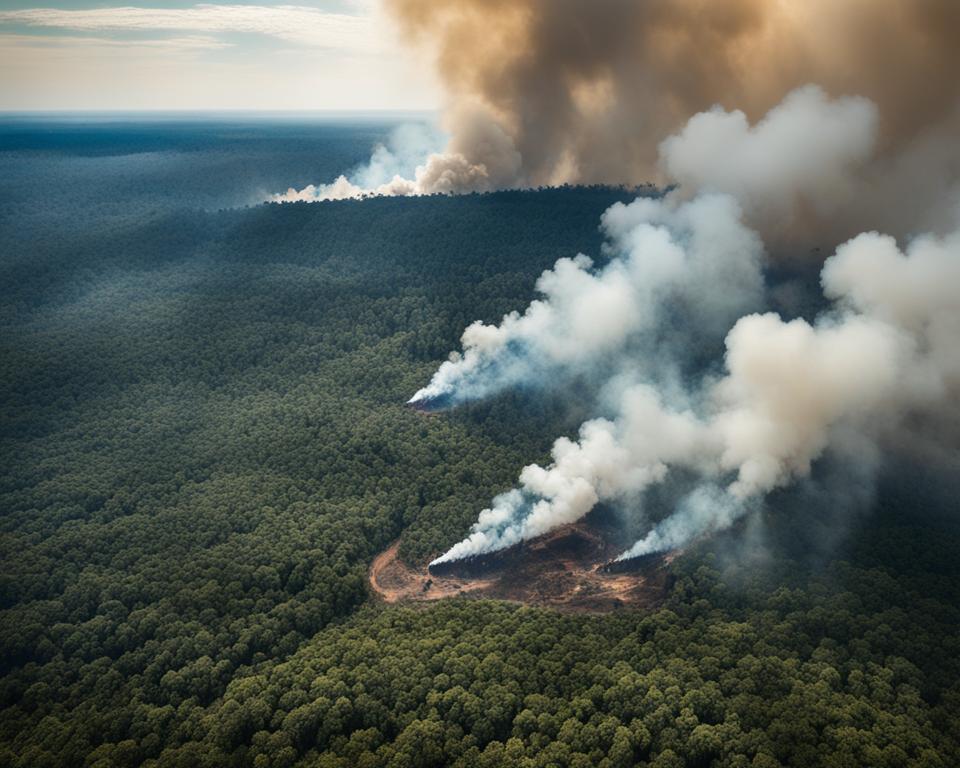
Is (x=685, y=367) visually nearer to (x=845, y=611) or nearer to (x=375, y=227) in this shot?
(x=845, y=611)

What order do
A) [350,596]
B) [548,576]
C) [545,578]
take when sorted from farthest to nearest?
1. [548,576]
2. [545,578]
3. [350,596]

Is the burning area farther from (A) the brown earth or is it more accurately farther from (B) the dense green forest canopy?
(B) the dense green forest canopy

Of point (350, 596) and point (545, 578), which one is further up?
point (350, 596)

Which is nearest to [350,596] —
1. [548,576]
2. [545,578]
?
[545,578]

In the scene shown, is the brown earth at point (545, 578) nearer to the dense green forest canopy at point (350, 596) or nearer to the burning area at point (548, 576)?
the burning area at point (548, 576)

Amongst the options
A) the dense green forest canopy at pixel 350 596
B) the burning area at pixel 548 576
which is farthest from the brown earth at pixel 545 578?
the dense green forest canopy at pixel 350 596

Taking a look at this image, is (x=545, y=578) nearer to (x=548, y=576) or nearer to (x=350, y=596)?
(x=548, y=576)

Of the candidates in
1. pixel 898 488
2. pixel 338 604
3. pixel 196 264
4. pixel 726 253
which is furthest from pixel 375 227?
pixel 898 488
